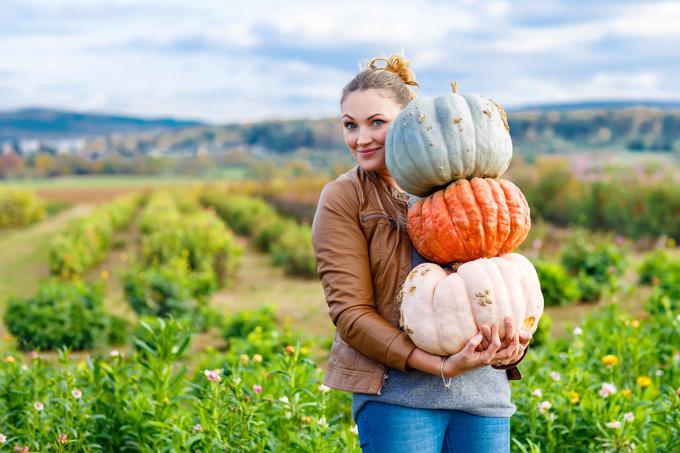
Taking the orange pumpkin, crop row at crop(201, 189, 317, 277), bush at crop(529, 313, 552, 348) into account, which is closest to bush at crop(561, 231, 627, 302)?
bush at crop(529, 313, 552, 348)

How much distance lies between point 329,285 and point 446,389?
0.48m

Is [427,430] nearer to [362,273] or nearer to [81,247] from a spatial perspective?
[362,273]

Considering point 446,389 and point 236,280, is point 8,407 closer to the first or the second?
point 446,389

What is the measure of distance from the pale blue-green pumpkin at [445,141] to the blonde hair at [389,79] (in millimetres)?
146

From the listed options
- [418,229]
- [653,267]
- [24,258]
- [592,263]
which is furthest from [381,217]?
[24,258]

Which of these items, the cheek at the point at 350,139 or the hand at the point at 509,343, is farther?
the cheek at the point at 350,139

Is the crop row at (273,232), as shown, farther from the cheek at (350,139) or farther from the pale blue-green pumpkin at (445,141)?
the pale blue-green pumpkin at (445,141)

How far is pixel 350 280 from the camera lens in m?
2.21

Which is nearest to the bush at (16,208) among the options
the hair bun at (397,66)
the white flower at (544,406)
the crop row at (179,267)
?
the crop row at (179,267)

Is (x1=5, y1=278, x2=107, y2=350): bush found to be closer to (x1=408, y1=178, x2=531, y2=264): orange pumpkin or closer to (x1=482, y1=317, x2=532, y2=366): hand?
(x1=408, y1=178, x2=531, y2=264): orange pumpkin

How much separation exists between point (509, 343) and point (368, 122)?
31.6 inches

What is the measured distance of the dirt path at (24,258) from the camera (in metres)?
14.4

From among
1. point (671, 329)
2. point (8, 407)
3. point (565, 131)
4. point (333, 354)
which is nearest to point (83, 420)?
point (8, 407)

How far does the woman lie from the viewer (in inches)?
86.6
